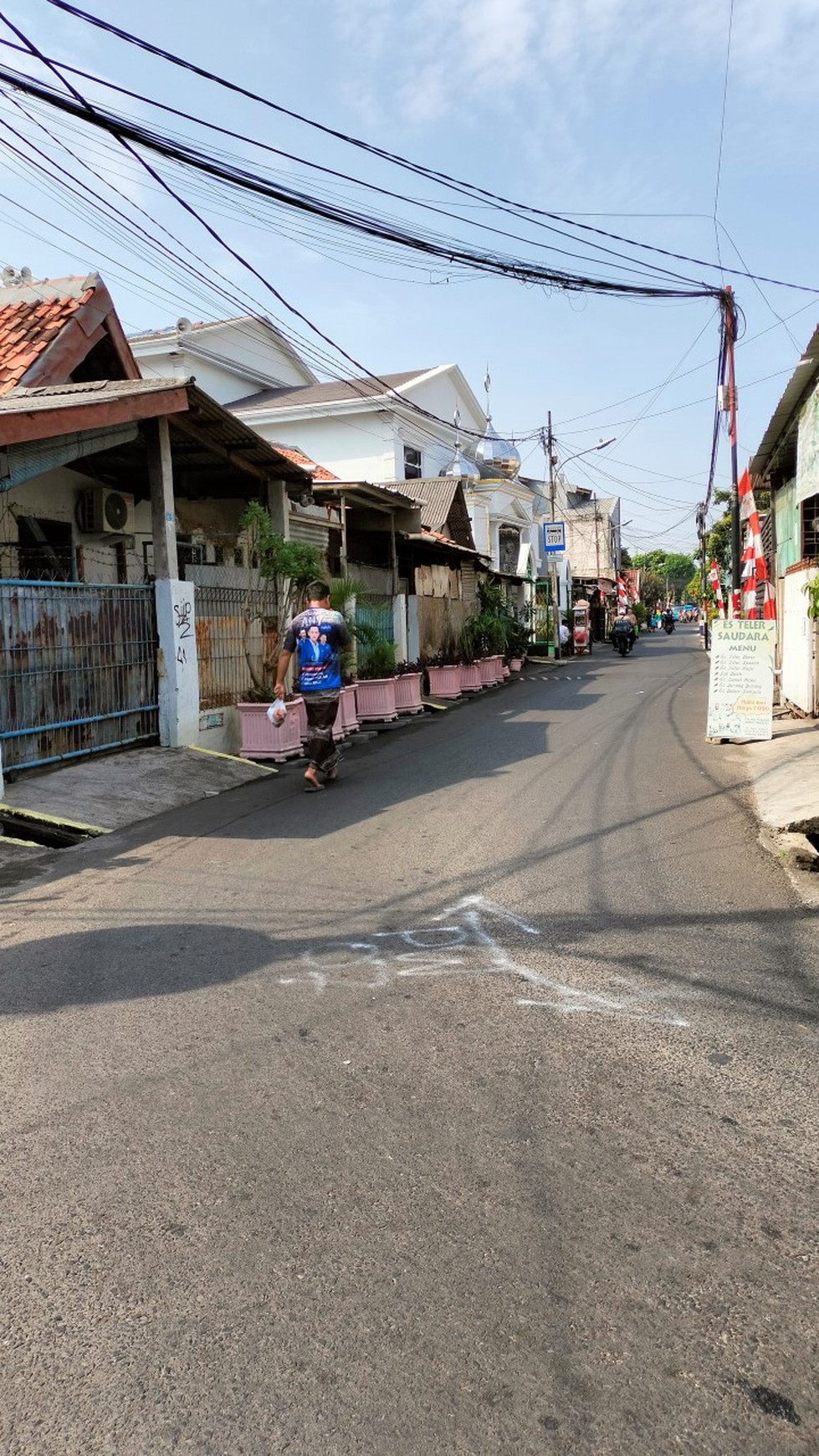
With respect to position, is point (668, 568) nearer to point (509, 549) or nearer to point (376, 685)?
point (509, 549)

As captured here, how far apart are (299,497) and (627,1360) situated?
14.1 m

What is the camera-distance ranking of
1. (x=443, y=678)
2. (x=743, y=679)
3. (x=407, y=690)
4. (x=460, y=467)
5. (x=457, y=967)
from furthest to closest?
(x=460, y=467)
(x=443, y=678)
(x=407, y=690)
(x=743, y=679)
(x=457, y=967)

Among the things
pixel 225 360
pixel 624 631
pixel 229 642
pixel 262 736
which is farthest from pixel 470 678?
pixel 624 631

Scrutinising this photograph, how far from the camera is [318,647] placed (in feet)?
31.3

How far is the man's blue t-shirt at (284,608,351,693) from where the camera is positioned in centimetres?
950

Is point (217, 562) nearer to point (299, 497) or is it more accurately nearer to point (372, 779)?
point (299, 497)

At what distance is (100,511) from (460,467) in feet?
75.2

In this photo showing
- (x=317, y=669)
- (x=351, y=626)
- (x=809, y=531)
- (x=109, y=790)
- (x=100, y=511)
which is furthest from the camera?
(x=351, y=626)

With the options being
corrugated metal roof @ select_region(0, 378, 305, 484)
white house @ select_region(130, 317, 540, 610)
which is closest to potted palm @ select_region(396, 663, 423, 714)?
corrugated metal roof @ select_region(0, 378, 305, 484)

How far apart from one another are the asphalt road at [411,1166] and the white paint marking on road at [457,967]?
0.07ft

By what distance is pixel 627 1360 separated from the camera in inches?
83.9

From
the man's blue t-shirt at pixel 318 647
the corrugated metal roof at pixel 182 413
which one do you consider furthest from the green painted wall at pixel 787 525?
the man's blue t-shirt at pixel 318 647

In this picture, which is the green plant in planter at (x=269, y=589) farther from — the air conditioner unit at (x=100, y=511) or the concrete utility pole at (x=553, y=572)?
the concrete utility pole at (x=553, y=572)

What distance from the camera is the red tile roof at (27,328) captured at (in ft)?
34.4
